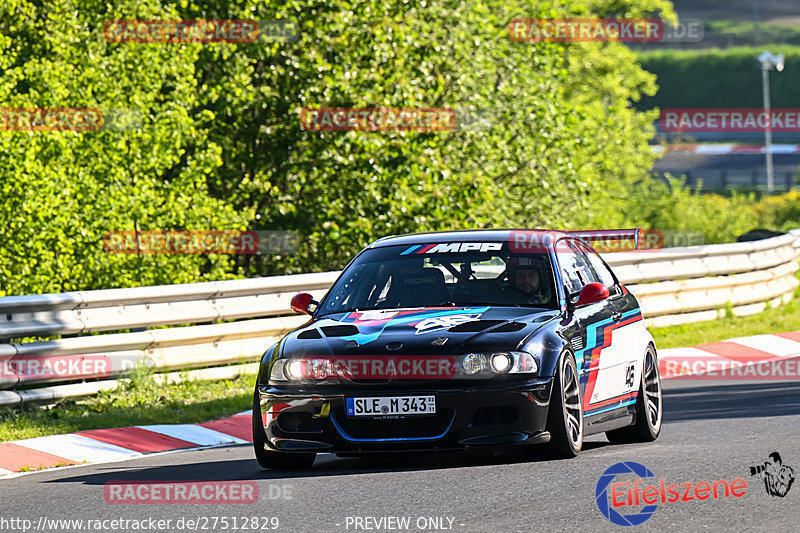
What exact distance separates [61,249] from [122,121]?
1.79m

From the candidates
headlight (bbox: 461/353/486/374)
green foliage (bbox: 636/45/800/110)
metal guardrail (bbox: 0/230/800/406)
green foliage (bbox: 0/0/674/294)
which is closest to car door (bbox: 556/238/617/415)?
headlight (bbox: 461/353/486/374)

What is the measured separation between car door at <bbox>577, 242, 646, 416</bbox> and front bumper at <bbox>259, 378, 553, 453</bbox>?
86 cm

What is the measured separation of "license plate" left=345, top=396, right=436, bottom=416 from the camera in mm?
7723

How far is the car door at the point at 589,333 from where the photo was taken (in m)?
8.51

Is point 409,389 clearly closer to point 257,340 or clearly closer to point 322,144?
point 257,340

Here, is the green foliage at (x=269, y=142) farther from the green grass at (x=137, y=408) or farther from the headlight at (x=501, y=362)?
the headlight at (x=501, y=362)

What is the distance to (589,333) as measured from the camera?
870 centimetres

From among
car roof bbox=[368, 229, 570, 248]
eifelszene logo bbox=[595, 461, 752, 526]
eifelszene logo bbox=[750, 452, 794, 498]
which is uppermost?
car roof bbox=[368, 229, 570, 248]

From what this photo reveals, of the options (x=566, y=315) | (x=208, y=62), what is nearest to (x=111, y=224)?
(x=208, y=62)

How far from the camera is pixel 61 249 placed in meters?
16.0

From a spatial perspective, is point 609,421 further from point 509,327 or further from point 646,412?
point 509,327

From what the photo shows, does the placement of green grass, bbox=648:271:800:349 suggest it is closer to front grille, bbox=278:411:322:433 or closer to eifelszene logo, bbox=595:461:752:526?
front grille, bbox=278:411:322:433

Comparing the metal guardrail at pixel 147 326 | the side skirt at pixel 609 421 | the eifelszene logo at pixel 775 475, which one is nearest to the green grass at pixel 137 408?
the metal guardrail at pixel 147 326

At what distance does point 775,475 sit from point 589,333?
5.40 ft
